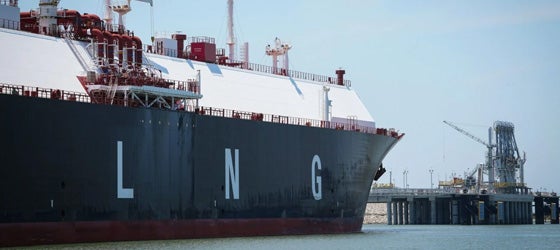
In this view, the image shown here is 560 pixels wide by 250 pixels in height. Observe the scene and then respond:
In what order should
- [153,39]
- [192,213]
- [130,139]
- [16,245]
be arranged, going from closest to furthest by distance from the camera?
[16,245] → [130,139] → [192,213] → [153,39]

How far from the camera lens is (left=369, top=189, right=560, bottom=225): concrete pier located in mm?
119188

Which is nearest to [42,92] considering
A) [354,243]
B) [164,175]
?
[164,175]

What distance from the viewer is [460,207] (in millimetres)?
119438

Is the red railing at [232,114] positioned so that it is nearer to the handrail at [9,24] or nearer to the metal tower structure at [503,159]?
the handrail at [9,24]

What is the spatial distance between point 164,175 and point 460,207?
197 ft

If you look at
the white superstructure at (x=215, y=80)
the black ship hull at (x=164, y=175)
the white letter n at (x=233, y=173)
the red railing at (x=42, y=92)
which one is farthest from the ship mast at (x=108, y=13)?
the red railing at (x=42, y=92)

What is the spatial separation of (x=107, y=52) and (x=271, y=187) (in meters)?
13.3

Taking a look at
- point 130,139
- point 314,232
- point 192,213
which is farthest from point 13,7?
point 314,232

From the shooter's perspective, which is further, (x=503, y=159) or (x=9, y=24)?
(x=503, y=159)

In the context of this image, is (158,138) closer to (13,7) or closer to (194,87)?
(194,87)

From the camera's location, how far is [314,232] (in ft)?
250

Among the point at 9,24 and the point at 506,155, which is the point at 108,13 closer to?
the point at 9,24

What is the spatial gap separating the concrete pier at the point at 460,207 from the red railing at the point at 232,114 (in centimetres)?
3337

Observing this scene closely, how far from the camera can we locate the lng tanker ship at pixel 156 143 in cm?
5719
